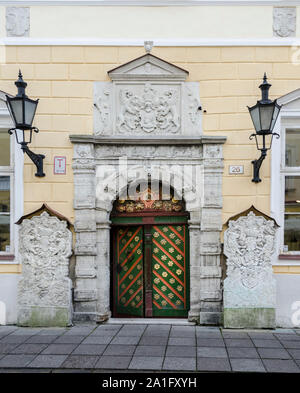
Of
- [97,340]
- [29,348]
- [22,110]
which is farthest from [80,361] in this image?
[22,110]

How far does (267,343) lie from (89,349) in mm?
2325

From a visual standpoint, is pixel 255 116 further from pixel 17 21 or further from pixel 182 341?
pixel 17 21

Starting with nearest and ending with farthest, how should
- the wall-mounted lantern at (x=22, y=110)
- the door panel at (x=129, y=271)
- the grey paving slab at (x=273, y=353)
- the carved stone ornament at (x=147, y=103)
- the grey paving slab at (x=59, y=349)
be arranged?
1. the grey paving slab at (x=273, y=353)
2. the grey paving slab at (x=59, y=349)
3. the wall-mounted lantern at (x=22, y=110)
4. the carved stone ornament at (x=147, y=103)
5. the door panel at (x=129, y=271)

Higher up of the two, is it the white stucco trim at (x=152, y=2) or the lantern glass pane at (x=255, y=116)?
the white stucco trim at (x=152, y=2)

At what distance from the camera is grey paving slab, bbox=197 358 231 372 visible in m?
3.95

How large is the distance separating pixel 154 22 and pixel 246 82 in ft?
5.63

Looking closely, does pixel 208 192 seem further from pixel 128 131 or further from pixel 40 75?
pixel 40 75

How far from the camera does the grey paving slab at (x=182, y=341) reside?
15.5 ft

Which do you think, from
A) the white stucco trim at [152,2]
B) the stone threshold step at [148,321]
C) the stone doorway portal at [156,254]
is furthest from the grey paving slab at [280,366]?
the white stucco trim at [152,2]

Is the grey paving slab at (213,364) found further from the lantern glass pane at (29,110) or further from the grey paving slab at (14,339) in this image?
the lantern glass pane at (29,110)

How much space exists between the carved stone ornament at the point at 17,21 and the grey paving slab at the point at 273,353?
5.71 meters

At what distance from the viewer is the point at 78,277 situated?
5570mm

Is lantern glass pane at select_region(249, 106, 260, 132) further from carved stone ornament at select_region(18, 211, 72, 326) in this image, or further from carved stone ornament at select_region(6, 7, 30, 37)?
carved stone ornament at select_region(6, 7, 30, 37)
